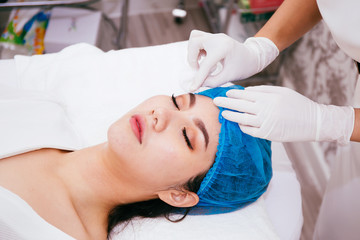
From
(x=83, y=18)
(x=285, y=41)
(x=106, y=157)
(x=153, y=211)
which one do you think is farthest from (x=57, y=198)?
(x=83, y=18)

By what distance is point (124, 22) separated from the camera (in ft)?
6.77

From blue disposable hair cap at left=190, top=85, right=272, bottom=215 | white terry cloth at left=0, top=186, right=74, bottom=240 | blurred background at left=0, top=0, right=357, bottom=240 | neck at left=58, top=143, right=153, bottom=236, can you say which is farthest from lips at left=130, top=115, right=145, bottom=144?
blurred background at left=0, top=0, right=357, bottom=240

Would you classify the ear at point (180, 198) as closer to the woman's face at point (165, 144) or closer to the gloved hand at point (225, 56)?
the woman's face at point (165, 144)

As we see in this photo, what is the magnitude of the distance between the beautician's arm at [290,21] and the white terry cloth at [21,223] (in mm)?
1083

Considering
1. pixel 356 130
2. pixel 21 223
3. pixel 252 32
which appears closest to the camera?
pixel 21 223

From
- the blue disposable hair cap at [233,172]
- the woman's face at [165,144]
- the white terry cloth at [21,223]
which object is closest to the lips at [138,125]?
the woman's face at [165,144]

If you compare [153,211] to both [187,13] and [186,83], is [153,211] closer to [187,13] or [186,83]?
[186,83]

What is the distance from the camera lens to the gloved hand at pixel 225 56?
1224 millimetres

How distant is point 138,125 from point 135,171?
157 mm

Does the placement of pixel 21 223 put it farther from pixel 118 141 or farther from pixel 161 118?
pixel 161 118

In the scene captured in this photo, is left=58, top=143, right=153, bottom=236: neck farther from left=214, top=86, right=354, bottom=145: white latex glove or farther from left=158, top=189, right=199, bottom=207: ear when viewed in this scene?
left=214, top=86, right=354, bottom=145: white latex glove

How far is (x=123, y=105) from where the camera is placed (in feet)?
4.88

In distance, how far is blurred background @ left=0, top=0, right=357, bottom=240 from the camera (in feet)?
6.51

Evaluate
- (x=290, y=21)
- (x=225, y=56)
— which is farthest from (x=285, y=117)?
(x=290, y=21)
